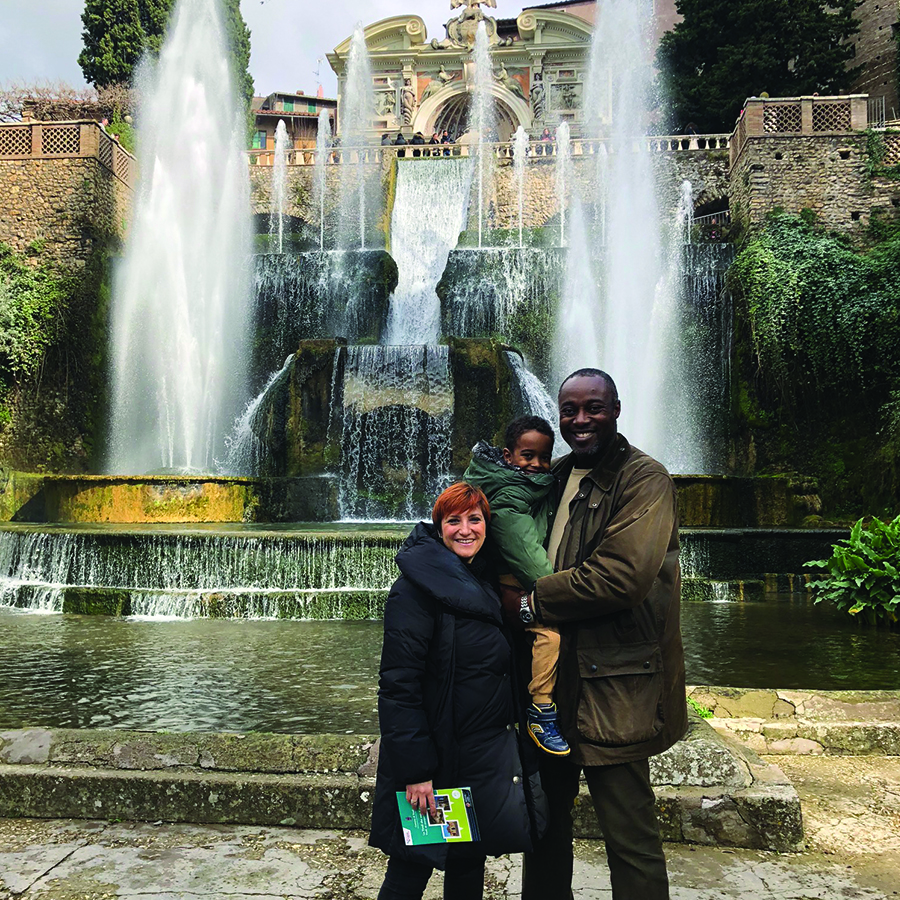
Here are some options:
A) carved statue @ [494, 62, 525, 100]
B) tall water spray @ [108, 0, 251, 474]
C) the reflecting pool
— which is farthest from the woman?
carved statue @ [494, 62, 525, 100]

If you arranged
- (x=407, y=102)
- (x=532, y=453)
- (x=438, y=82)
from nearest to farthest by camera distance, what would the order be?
(x=532, y=453)
(x=438, y=82)
(x=407, y=102)

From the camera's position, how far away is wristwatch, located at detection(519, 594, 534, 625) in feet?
7.31

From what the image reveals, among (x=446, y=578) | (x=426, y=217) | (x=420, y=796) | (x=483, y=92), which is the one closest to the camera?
(x=420, y=796)

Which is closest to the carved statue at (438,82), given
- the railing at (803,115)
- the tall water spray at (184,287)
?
the tall water spray at (184,287)

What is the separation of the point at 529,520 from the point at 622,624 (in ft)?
1.20

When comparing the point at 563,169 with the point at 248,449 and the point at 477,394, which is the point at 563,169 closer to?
the point at 477,394

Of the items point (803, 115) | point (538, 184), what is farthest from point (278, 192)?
point (803, 115)

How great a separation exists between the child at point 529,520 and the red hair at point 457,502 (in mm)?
87

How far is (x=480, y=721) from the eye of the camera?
84.0 inches

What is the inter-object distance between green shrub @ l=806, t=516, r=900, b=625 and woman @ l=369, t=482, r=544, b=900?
232 inches

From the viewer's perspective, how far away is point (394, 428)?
45.8 feet

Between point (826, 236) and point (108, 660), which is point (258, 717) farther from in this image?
point (826, 236)

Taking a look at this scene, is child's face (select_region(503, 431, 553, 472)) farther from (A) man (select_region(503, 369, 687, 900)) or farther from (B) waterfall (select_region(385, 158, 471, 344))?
(B) waterfall (select_region(385, 158, 471, 344))

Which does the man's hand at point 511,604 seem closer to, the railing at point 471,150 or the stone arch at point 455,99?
the railing at point 471,150
